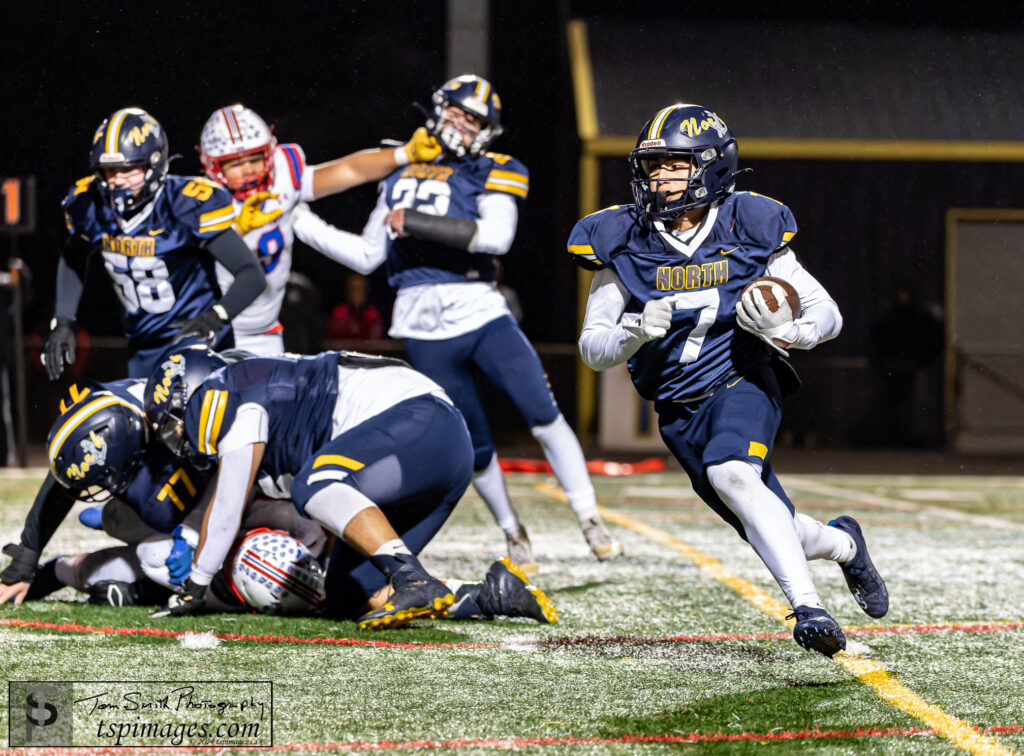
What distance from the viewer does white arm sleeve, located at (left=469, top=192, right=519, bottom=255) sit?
5066 millimetres

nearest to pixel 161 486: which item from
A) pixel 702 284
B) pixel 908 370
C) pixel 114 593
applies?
pixel 114 593

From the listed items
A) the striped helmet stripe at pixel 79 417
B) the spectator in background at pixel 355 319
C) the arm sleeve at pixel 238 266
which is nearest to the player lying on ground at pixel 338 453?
the striped helmet stripe at pixel 79 417

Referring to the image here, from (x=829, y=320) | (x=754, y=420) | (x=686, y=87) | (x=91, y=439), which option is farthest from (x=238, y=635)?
(x=686, y=87)

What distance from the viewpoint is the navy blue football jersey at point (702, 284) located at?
3.53 meters

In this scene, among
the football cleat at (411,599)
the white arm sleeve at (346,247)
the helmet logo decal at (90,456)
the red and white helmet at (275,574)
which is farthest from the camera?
the white arm sleeve at (346,247)

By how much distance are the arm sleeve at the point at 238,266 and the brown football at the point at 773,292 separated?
2078mm

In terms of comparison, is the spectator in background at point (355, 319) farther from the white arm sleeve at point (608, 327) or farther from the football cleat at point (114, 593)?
the white arm sleeve at point (608, 327)

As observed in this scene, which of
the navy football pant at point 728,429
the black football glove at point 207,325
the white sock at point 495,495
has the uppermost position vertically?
the black football glove at point 207,325

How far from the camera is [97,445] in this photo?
3.81m

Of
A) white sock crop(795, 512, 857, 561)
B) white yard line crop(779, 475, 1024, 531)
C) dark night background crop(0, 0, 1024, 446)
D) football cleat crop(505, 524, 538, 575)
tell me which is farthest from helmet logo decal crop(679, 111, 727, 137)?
dark night background crop(0, 0, 1024, 446)

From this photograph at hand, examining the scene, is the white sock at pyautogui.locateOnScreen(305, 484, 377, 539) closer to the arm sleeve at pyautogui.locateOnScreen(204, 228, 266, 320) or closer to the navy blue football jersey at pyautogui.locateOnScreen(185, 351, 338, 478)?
the navy blue football jersey at pyautogui.locateOnScreen(185, 351, 338, 478)

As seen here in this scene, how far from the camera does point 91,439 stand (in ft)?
12.5

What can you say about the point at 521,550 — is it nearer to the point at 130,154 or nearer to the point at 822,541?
the point at 822,541

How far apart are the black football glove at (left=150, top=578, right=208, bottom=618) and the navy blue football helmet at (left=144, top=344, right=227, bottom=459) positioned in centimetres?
38
